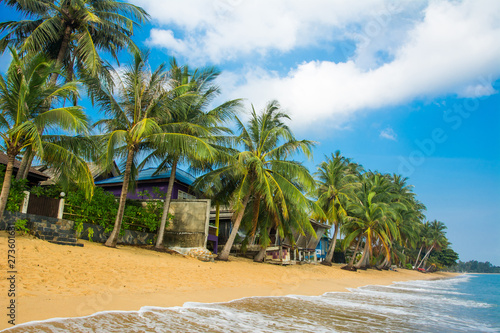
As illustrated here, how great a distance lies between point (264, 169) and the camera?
53.9 feet

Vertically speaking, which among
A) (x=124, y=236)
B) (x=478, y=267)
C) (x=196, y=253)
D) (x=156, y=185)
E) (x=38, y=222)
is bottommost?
(x=478, y=267)

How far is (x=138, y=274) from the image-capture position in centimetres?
862

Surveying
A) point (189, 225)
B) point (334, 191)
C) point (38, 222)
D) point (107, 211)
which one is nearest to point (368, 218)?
point (334, 191)

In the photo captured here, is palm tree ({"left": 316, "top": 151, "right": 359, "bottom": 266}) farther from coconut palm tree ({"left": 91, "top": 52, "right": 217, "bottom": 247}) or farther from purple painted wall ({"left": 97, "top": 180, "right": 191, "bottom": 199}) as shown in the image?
coconut palm tree ({"left": 91, "top": 52, "right": 217, "bottom": 247})

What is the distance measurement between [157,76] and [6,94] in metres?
5.55

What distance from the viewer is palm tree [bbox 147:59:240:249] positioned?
13469mm

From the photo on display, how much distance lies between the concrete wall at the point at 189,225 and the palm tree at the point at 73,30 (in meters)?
6.88

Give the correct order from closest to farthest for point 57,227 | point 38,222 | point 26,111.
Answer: point 26,111 < point 38,222 < point 57,227

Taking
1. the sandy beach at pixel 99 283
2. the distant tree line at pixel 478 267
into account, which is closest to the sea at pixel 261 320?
the sandy beach at pixel 99 283

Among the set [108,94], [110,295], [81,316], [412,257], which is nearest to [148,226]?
[108,94]

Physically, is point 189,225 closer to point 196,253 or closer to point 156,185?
point 196,253

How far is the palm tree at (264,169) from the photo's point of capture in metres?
16.0

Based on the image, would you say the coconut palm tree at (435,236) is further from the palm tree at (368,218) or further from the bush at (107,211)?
the bush at (107,211)

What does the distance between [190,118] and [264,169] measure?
4.31 metres
